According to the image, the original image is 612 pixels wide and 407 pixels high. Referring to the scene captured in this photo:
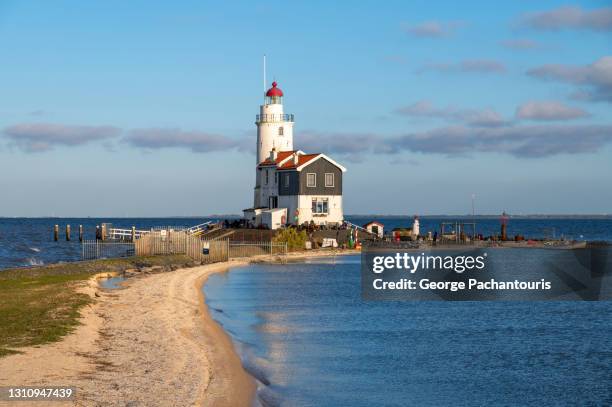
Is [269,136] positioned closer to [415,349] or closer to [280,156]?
[280,156]

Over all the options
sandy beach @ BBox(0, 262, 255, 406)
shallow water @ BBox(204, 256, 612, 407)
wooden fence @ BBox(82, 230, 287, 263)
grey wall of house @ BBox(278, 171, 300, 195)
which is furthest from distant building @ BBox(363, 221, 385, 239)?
sandy beach @ BBox(0, 262, 255, 406)

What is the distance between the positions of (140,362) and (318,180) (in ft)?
184

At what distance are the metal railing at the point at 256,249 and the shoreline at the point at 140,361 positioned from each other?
115 feet

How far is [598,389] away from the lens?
19.5 meters

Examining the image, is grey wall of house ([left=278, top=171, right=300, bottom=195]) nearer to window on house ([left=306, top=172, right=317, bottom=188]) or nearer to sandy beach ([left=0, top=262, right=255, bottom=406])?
window on house ([left=306, top=172, right=317, bottom=188])

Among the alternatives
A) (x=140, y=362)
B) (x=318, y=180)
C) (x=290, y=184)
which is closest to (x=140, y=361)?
(x=140, y=362)

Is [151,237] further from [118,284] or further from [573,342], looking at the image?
[573,342]

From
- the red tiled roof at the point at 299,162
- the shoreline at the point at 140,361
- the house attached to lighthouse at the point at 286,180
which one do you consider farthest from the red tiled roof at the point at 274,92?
the shoreline at the point at 140,361

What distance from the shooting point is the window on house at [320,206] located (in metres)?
75.9

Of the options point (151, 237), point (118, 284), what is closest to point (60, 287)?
point (118, 284)

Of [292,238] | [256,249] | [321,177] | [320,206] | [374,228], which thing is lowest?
[256,249]

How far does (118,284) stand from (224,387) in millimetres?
25166

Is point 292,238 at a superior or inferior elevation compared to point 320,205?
inferior

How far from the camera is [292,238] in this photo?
233ft
